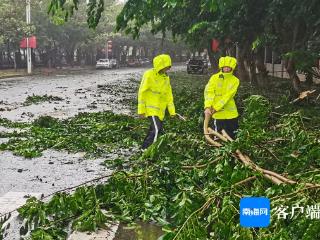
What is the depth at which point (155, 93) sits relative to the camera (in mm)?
7879

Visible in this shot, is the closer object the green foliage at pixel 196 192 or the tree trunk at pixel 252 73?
the green foliage at pixel 196 192

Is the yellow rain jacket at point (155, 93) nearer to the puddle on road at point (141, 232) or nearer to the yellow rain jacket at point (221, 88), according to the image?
the yellow rain jacket at point (221, 88)

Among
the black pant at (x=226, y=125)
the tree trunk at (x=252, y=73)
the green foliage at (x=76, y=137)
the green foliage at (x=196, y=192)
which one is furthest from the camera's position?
the tree trunk at (x=252, y=73)

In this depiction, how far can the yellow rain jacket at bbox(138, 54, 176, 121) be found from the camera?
771 cm

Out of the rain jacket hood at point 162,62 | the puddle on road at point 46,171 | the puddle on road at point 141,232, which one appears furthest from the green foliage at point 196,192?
the rain jacket hood at point 162,62

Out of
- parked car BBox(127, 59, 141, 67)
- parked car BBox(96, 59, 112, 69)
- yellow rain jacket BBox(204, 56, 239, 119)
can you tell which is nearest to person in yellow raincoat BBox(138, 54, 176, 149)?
yellow rain jacket BBox(204, 56, 239, 119)

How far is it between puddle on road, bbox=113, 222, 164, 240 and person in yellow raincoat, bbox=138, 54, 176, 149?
3.30 metres

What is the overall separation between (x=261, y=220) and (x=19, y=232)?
2551 millimetres

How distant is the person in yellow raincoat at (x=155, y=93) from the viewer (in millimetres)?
7621

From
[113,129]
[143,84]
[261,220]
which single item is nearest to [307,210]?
[261,220]

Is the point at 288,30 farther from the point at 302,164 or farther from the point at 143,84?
the point at 302,164

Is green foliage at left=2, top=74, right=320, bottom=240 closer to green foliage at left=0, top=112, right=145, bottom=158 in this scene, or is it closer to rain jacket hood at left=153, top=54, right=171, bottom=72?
rain jacket hood at left=153, top=54, right=171, bottom=72

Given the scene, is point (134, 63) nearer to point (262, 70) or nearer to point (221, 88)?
point (262, 70)

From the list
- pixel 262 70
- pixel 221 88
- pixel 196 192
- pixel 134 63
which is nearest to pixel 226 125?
pixel 221 88
